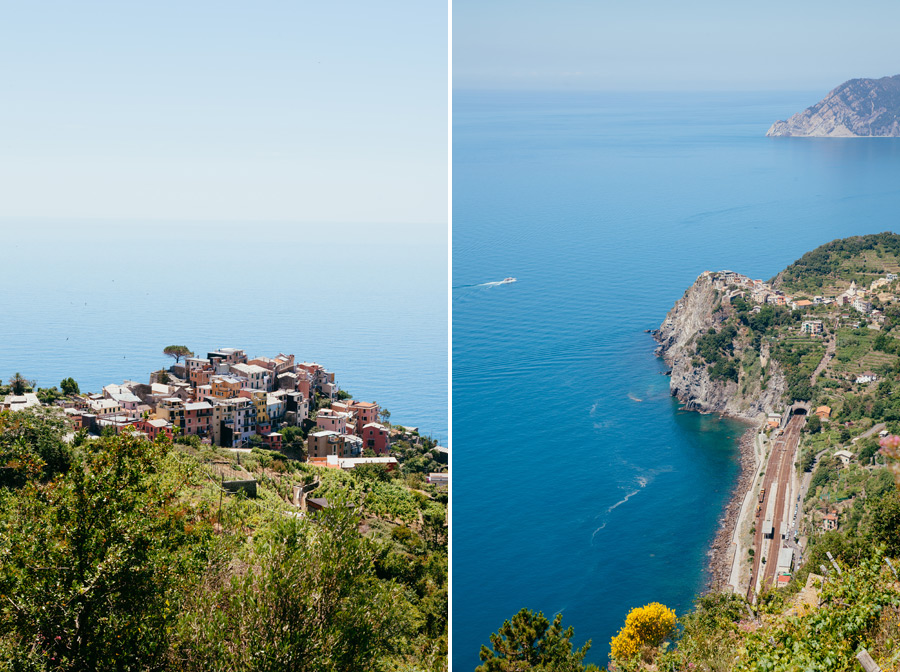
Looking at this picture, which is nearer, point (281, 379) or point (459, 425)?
point (459, 425)

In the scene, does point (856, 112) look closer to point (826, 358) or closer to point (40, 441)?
point (826, 358)

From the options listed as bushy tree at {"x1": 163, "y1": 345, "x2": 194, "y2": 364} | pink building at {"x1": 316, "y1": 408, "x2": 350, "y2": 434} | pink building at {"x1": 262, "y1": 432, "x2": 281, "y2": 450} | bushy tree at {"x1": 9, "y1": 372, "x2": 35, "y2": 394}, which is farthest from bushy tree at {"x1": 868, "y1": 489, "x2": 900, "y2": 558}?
bushy tree at {"x1": 163, "y1": 345, "x2": 194, "y2": 364}

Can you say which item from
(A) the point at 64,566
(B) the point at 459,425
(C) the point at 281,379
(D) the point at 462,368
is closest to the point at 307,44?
(D) the point at 462,368

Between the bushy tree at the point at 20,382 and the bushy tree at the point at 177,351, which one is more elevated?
the bushy tree at the point at 20,382

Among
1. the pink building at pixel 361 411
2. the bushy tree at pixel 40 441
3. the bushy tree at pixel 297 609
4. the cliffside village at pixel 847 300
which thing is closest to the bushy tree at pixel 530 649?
the cliffside village at pixel 847 300

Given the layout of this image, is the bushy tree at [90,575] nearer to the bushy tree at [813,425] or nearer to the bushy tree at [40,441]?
the bushy tree at [40,441]

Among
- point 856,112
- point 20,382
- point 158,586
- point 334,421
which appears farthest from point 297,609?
point 334,421

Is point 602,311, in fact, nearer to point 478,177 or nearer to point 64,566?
point 478,177
